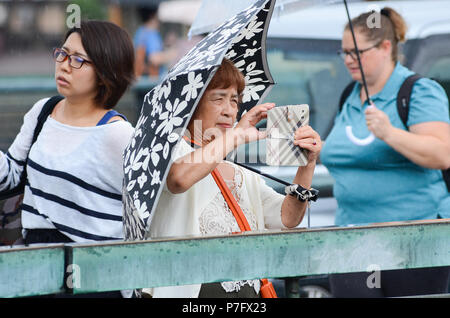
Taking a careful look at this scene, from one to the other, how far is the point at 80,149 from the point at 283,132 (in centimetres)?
87

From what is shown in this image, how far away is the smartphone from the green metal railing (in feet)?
0.83

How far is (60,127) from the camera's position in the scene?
2.79 m

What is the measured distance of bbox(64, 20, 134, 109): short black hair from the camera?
279cm

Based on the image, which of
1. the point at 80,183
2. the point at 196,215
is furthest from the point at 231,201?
the point at 80,183

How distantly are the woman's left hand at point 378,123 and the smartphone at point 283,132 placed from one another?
1143 mm

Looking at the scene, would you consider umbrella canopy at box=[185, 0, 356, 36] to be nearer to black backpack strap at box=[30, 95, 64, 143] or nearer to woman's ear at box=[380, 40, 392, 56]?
woman's ear at box=[380, 40, 392, 56]

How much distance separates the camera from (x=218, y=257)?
6.27ft

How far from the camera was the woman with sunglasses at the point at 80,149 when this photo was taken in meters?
2.68

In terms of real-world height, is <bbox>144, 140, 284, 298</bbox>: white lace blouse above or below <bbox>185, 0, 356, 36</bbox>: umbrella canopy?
below

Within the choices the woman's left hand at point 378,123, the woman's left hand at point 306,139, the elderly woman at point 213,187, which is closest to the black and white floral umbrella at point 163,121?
the elderly woman at point 213,187

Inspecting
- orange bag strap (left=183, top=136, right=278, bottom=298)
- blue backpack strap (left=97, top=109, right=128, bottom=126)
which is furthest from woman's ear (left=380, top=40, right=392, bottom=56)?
orange bag strap (left=183, top=136, right=278, bottom=298)

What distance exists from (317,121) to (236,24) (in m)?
2.71

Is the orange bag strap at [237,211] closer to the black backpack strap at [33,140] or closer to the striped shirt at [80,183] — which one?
the striped shirt at [80,183]

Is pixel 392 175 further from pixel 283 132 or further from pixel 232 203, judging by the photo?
pixel 283 132
